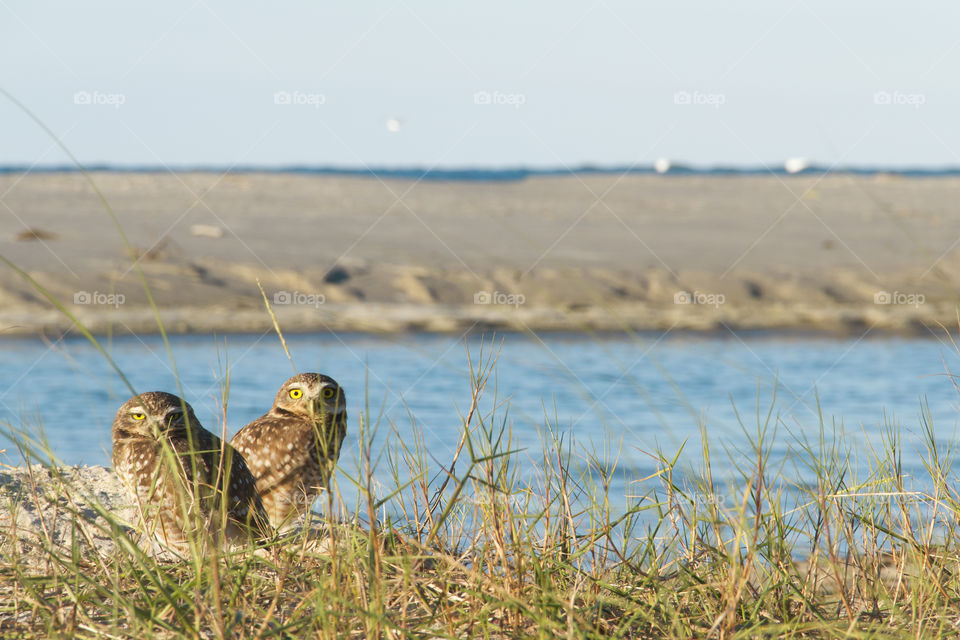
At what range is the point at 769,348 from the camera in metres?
14.0

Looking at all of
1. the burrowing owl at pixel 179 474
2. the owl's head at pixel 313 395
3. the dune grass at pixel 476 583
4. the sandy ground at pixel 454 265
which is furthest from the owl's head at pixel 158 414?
the sandy ground at pixel 454 265

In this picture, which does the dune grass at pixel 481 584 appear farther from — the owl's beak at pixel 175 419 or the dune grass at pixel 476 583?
the owl's beak at pixel 175 419

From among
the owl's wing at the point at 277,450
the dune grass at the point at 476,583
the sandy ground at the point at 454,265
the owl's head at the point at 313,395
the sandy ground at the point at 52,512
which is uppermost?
the sandy ground at the point at 454,265

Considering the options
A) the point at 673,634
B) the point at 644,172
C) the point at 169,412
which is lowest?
the point at 673,634

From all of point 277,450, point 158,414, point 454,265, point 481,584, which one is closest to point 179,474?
point 158,414

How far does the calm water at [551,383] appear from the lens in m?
8.73

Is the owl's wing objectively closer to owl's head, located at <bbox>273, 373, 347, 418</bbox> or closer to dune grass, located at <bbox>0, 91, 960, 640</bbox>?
owl's head, located at <bbox>273, 373, 347, 418</bbox>

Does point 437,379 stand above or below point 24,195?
below

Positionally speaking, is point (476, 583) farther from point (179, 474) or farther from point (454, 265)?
point (454, 265)

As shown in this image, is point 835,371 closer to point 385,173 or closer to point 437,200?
point 437,200

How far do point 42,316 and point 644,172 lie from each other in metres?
35.2

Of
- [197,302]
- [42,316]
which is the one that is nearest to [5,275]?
[42,316]

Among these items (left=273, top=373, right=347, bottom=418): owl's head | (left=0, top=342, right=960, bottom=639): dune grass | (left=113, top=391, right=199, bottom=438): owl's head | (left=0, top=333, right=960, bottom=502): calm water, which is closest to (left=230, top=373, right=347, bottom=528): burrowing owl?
(left=273, top=373, right=347, bottom=418): owl's head

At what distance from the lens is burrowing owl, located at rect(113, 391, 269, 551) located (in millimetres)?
3309
